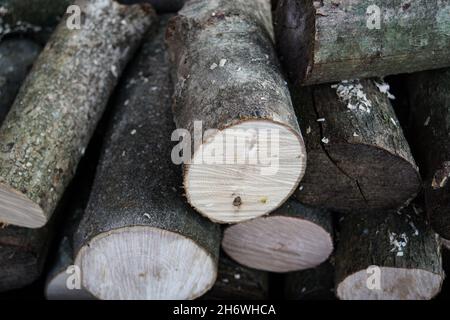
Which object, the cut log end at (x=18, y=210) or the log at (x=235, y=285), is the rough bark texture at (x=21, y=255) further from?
the log at (x=235, y=285)

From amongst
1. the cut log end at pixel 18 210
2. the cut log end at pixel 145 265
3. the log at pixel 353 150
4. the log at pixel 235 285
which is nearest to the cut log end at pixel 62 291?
the cut log end at pixel 145 265

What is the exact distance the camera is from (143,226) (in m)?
2.06

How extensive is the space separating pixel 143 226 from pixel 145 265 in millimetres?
253

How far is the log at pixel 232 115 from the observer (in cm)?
190

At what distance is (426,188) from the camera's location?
223cm

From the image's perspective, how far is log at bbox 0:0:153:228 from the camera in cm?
218

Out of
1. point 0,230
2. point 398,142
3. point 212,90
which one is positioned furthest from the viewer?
point 0,230

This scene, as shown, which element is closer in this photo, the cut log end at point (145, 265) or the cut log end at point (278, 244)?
the cut log end at point (145, 265)

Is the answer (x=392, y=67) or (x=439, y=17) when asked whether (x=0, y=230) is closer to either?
(x=392, y=67)

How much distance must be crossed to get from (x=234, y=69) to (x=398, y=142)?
27.8 inches

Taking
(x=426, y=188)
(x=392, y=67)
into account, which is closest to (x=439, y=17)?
(x=392, y=67)

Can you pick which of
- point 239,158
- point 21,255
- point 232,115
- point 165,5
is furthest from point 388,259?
point 165,5

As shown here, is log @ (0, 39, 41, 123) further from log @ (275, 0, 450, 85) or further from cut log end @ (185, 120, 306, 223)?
log @ (275, 0, 450, 85)

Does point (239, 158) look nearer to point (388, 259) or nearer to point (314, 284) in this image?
point (388, 259)
